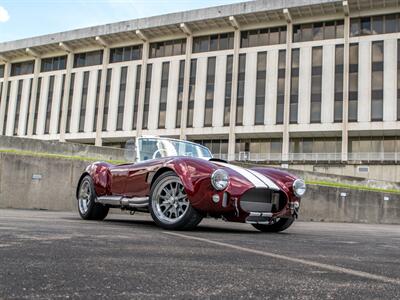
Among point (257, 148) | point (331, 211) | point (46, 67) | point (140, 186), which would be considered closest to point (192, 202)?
point (140, 186)

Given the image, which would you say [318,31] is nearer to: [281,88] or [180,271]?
[281,88]

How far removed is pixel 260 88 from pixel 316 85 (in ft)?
16.0

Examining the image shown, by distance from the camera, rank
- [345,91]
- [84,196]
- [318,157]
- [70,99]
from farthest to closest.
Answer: [70,99] → [318,157] → [345,91] → [84,196]

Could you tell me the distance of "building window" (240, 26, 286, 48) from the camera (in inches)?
1614

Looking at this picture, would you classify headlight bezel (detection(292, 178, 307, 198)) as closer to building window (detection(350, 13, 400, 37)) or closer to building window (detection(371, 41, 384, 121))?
building window (detection(371, 41, 384, 121))

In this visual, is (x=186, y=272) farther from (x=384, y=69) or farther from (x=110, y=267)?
(x=384, y=69)

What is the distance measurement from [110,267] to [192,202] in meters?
3.22

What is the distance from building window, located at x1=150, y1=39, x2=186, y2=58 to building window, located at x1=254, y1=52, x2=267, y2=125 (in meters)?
8.11

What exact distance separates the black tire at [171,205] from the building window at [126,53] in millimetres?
41938

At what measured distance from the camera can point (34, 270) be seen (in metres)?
2.49

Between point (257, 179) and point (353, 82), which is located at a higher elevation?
point (353, 82)

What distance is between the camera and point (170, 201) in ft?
20.4

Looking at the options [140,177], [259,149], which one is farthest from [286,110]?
[140,177]

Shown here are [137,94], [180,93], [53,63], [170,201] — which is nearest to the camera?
[170,201]
